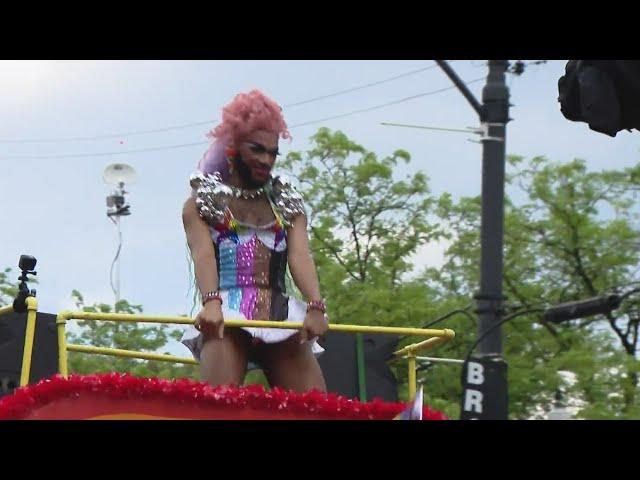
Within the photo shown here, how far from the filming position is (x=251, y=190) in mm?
5953

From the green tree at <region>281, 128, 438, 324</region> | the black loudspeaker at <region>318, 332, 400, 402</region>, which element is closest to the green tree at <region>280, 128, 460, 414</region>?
the green tree at <region>281, 128, 438, 324</region>

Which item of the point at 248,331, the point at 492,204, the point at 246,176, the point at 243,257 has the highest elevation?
the point at 492,204

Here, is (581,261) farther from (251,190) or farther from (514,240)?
(251,190)

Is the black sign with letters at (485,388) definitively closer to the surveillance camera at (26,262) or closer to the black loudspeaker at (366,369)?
the black loudspeaker at (366,369)

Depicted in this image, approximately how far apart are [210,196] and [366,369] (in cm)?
113

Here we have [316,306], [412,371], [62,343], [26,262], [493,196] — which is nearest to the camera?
[62,343]

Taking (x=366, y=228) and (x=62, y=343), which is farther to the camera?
(x=366, y=228)

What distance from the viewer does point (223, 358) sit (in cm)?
555

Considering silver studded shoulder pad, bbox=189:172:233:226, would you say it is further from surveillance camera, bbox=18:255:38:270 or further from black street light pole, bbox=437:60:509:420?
black street light pole, bbox=437:60:509:420

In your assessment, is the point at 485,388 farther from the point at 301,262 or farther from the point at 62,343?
the point at 62,343

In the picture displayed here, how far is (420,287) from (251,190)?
14092 millimetres

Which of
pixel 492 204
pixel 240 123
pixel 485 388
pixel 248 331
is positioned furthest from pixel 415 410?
pixel 485 388
